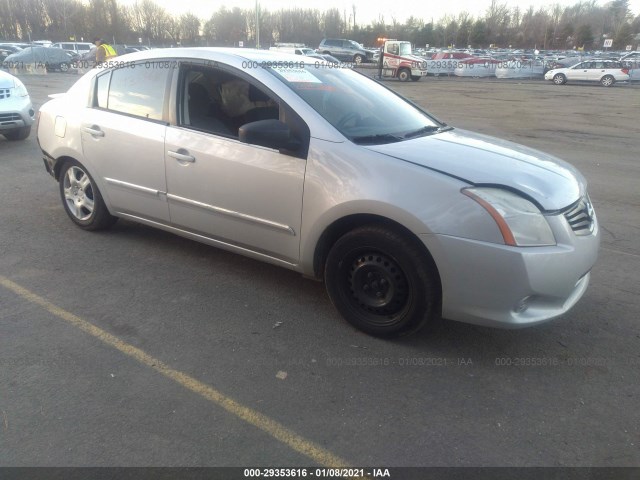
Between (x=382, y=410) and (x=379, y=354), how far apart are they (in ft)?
1.71

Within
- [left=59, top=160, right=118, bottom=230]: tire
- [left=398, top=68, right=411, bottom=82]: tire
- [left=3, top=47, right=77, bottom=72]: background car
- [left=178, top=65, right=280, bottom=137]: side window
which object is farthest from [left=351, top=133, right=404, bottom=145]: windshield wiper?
[left=3, top=47, right=77, bottom=72]: background car

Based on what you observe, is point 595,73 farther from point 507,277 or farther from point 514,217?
point 507,277

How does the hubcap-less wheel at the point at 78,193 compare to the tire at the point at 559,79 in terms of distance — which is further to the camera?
the tire at the point at 559,79

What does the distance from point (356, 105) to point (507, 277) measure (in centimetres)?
177

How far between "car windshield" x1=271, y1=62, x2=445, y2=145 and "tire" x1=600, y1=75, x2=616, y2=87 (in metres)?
31.8

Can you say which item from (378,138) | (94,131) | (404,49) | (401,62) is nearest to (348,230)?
(378,138)

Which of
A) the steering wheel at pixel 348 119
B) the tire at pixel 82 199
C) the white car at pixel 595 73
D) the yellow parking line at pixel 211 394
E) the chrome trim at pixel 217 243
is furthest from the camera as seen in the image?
the white car at pixel 595 73

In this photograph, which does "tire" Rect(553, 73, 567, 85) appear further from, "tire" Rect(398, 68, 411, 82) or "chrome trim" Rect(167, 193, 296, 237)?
"chrome trim" Rect(167, 193, 296, 237)

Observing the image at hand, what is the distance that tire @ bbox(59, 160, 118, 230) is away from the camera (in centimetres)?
477

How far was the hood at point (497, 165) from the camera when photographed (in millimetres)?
2969

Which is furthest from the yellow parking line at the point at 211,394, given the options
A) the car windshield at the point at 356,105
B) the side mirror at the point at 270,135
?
the car windshield at the point at 356,105

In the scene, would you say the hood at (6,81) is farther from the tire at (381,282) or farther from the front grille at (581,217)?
the front grille at (581,217)

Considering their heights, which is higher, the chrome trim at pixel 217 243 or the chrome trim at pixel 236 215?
the chrome trim at pixel 236 215

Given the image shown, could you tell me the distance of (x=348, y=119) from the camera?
360 cm
